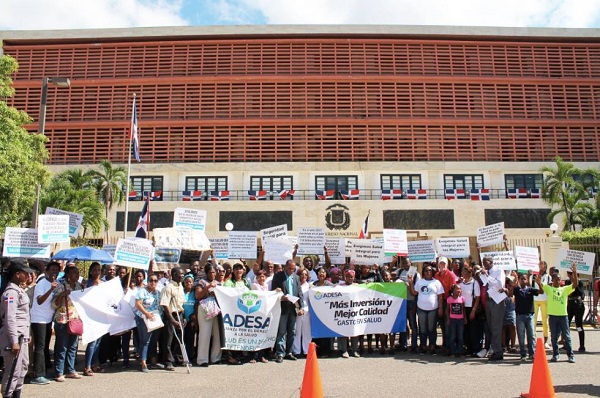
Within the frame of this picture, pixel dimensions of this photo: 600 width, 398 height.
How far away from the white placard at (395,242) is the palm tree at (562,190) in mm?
21772

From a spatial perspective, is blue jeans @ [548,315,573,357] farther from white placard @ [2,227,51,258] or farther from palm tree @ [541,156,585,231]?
palm tree @ [541,156,585,231]

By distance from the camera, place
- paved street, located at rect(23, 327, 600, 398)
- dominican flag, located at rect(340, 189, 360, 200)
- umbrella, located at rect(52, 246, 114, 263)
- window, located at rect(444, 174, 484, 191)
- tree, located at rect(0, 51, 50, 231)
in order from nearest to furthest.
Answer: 1. paved street, located at rect(23, 327, 600, 398)
2. umbrella, located at rect(52, 246, 114, 263)
3. tree, located at rect(0, 51, 50, 231)
4. dominican flag, located at rect(340, 189, 360, 200)
5. window, located at rect(444, 174, 484, 191)

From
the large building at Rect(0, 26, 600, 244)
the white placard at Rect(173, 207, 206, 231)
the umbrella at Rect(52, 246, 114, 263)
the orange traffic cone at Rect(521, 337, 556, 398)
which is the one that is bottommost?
the orange traffic cone at Rect(521, 337, 556, 398)

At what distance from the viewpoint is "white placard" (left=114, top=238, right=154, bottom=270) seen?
1014 cm

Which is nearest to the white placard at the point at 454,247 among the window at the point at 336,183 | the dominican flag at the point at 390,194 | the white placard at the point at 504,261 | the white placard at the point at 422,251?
the white placard at the point at 422,251

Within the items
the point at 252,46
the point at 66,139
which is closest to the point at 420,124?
the point at 252,46

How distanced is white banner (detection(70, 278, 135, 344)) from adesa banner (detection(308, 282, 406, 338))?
3.54m

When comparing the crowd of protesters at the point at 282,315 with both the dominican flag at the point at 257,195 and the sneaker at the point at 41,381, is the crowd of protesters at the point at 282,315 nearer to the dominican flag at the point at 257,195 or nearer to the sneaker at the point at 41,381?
the sneaker at the point at 41,381

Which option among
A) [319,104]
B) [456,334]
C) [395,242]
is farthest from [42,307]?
[319,104]

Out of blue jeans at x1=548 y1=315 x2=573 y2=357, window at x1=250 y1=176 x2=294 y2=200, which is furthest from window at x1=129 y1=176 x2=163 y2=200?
blue jeans at x1=548 y1=315 x2=573 y2=357

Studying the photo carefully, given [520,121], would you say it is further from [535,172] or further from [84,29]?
[84,29]

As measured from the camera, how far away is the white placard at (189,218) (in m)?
14.1

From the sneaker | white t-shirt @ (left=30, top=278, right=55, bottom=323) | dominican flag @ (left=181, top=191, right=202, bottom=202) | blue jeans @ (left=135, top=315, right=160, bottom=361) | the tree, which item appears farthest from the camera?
dominican flag @ (left=181, top=191, right=202, bottom=202)

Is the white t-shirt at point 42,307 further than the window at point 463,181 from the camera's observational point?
No
